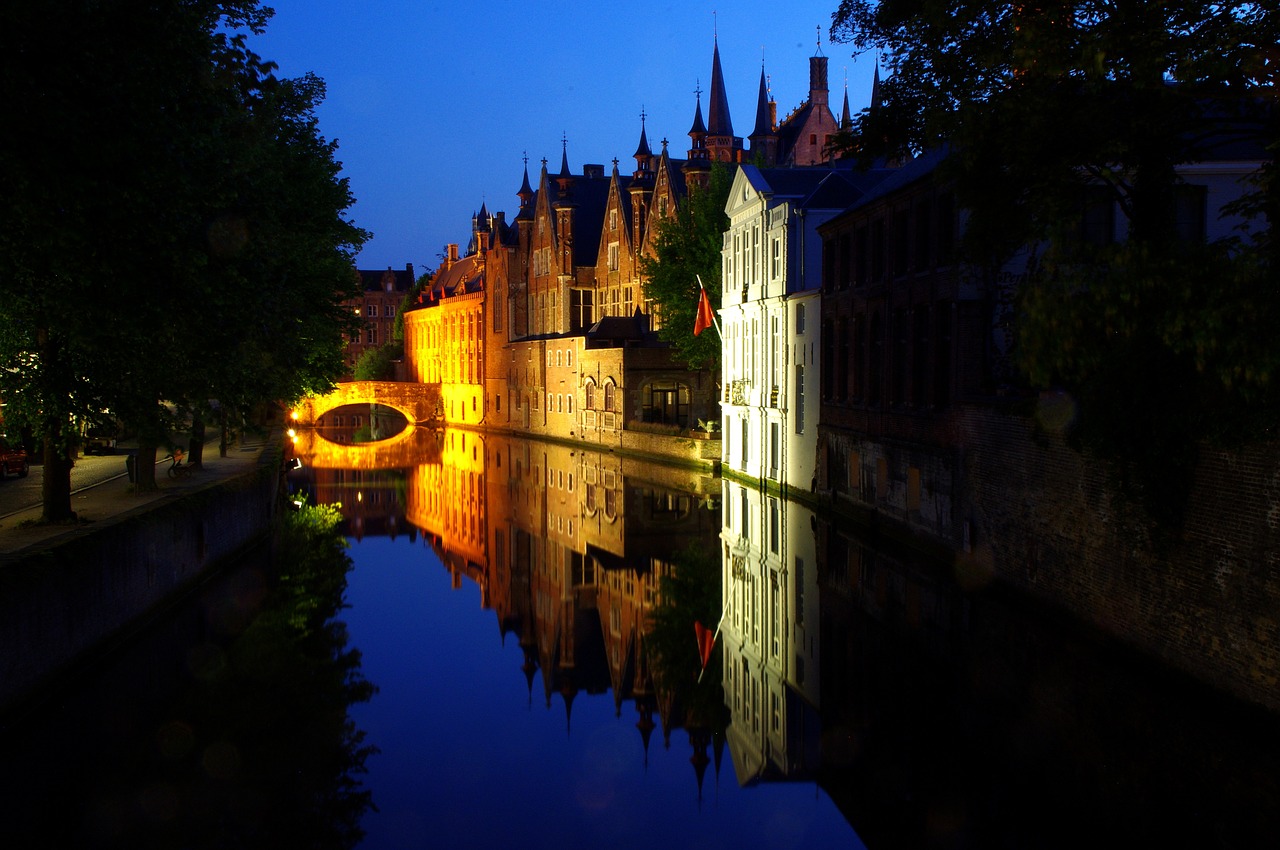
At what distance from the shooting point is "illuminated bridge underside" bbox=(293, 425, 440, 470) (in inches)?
2377

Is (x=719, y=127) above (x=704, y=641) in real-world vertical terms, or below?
above

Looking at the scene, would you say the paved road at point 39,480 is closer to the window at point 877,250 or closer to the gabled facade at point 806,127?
the window at point 877,250

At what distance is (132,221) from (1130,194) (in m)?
13.3

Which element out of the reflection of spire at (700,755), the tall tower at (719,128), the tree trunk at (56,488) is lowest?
the reflection of spire at (700,755)

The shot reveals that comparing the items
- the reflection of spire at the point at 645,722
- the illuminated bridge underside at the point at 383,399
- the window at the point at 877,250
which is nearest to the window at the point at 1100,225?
the window at the point at 877,250

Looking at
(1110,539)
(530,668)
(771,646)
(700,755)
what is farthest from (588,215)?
(700,755)

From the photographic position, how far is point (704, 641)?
66.2ft

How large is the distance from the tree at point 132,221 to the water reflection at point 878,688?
7.05m

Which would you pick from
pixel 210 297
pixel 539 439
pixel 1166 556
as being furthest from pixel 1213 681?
pixel 539 439

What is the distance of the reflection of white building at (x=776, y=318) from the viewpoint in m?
39.3

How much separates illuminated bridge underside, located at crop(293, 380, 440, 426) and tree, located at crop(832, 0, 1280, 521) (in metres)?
77.8

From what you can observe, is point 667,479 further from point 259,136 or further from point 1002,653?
point 1002,653

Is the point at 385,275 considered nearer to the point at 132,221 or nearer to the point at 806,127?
the point at 806,127

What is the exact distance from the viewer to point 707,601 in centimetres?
2342
